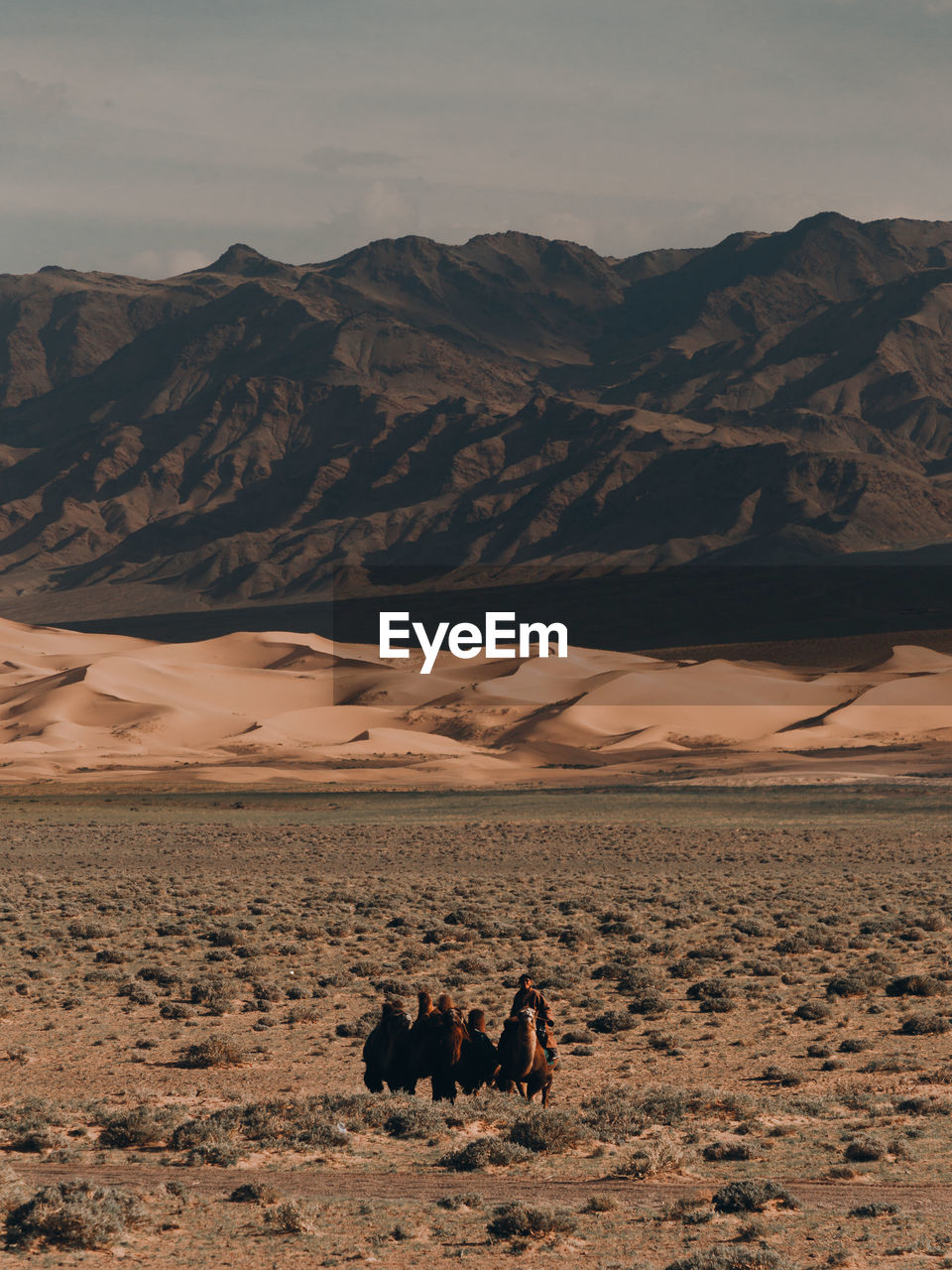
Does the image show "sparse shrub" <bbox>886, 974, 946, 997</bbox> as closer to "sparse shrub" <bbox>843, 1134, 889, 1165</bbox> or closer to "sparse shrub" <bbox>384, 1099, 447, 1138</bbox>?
"sparse shrub" <bbox>843, 1134, 889, 1165</bbox>

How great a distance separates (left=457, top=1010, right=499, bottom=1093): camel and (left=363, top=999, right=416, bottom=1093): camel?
0.53 meters

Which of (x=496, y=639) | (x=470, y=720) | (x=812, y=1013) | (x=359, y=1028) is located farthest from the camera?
(x=496, y=639)

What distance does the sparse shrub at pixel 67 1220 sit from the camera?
8.54 meters

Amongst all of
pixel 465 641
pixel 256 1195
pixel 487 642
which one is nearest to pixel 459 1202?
pixel 256 1195

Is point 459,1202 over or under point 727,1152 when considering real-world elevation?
over

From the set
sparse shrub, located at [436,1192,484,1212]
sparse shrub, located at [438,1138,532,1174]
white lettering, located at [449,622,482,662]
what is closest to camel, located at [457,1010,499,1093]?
sparse shrub, located at [438,1138,532,1174]

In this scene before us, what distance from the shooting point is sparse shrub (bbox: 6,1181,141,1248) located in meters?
8.54

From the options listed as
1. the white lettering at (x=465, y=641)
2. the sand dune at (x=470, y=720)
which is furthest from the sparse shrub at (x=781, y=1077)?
the white lettering at (x=465, y=641)

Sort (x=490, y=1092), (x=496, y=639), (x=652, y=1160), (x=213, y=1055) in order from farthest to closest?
1. (x=496, y=639)
2. (x=213, y=1055)
3. (x=490, y=1092)
4. (x=652, y=1160)

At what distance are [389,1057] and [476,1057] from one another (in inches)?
31.2

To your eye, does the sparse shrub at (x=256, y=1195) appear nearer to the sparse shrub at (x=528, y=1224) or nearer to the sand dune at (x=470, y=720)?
the sparse shrub at (x=528, y=1224)

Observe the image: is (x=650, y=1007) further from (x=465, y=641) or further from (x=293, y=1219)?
(x=465, y=641)

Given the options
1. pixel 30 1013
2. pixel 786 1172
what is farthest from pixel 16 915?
pixel 786 1172

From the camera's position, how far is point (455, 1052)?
12.0 m
